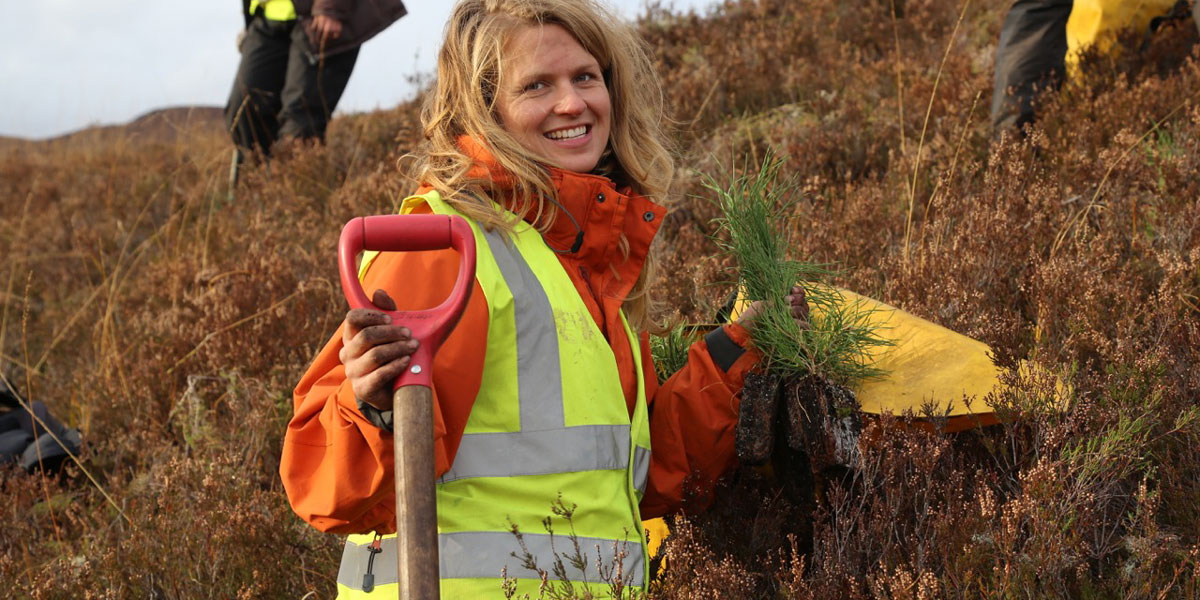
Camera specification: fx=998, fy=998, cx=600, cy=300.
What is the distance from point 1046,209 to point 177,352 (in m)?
3.72

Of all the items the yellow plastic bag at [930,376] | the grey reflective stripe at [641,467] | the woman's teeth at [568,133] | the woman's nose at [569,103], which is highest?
the woman's nose at [569,103]

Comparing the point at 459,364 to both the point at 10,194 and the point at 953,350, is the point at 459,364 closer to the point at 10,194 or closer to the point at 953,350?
the point at 953,350

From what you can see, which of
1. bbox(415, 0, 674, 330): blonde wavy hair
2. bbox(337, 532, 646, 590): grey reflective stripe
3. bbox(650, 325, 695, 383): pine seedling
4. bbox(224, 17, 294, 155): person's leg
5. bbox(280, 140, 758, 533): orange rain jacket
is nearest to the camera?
bbox(280, 140, 758, 533): orange rain jacket

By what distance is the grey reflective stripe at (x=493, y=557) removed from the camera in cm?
191

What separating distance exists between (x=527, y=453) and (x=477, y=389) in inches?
7.0

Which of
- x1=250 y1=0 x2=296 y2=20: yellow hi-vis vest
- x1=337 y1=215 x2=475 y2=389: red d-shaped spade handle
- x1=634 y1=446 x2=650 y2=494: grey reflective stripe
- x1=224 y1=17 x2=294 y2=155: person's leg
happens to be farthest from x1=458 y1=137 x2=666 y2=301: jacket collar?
x1=224 y1=17 x2=294 y2=155: person's leg

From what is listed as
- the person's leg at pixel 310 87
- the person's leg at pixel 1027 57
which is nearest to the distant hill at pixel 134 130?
the person's leg at pixel 310 87

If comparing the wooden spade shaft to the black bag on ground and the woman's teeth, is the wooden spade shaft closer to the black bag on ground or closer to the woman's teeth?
the woman's teeth

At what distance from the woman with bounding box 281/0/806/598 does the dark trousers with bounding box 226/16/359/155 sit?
425cm

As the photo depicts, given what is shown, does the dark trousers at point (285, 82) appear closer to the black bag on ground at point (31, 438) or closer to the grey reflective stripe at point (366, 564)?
the black bag on ground at point (31, 438)

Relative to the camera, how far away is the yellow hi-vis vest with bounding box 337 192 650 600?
6.31 ft

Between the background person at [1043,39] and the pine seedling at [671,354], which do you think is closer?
the pine seedling at [671,354]

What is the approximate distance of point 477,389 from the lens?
1.89 meters

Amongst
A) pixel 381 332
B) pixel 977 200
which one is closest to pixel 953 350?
pixel 977 200
